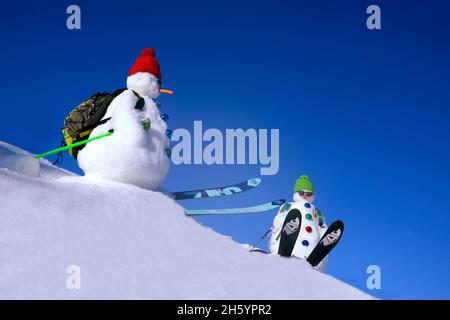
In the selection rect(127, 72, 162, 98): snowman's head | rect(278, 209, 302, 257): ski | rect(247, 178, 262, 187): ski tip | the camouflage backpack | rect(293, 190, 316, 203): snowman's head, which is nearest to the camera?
rect(278, 209, 302, 257): ski

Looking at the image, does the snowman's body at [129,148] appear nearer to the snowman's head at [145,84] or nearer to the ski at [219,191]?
the snowman's head at [145,84]

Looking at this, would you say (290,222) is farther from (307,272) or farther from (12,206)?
(12,206)

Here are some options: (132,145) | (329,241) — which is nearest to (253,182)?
(329,241)

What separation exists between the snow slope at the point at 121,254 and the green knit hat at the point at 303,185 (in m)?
2.22

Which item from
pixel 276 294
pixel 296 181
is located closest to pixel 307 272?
pixel 276 294

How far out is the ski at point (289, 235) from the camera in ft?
16.0

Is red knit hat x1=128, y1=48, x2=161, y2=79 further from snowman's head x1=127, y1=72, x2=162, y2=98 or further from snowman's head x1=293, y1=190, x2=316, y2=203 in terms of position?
snowman's head x1=293, y1=190, x2=316, y2=203

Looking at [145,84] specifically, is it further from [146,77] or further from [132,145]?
[132,145]

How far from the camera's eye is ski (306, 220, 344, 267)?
516cm

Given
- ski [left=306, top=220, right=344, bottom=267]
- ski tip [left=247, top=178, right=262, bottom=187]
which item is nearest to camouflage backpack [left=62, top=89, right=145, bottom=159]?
ski tip [left=247, top=178, right=262, bottom=187]

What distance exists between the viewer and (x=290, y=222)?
16.2 feet

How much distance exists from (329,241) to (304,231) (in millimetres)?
955

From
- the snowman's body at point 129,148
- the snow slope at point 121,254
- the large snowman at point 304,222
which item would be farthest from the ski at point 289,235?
the snowman's body at point 129,148

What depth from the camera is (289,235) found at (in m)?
4.89
